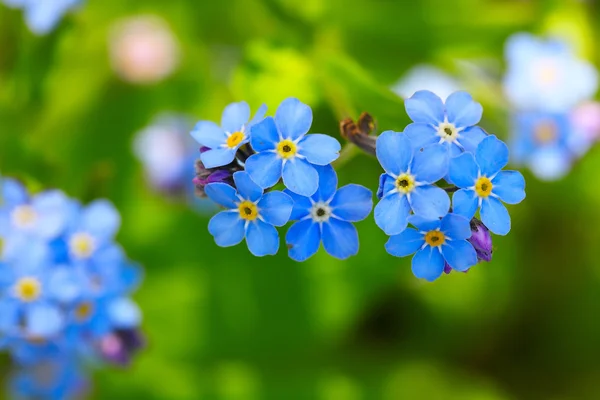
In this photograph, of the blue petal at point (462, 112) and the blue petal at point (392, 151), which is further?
the blue petal at point (462, 112)

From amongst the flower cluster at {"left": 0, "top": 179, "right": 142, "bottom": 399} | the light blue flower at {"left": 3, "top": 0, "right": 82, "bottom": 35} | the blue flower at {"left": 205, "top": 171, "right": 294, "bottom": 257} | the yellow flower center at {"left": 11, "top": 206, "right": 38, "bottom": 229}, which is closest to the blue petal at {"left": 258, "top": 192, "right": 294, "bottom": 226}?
the blue flower at {"left": 205, "top": 171, "right": 294, "bottom": 257}

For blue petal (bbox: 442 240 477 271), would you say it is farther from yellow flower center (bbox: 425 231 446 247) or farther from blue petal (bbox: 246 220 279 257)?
blue petal (bbox: 246 220 279 257)

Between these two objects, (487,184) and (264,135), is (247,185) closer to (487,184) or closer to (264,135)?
(264,135)

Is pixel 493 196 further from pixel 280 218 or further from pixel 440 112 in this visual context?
pixel 280 218

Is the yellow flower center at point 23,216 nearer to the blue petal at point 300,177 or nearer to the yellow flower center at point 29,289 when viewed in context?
the yellow flower center at point 29,289

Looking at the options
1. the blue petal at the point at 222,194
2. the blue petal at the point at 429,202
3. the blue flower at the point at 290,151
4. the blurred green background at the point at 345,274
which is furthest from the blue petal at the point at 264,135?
the blurred green background at the point at 345,274
